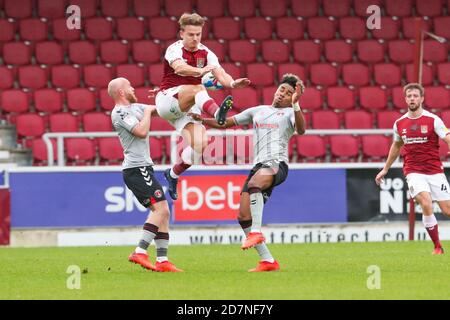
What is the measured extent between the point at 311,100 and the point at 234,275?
11.0m

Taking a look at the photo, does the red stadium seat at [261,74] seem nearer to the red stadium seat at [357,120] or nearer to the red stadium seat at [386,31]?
the red stadium seat at [357,120]

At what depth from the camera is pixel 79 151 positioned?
20297 mm

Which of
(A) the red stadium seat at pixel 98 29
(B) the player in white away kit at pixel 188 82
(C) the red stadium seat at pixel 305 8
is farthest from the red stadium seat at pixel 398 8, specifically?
(B) the player in white away kit at pixel 188 82

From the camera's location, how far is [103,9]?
2420cm

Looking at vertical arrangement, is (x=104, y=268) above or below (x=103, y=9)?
below

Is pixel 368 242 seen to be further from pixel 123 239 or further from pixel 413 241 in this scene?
pixel 123 239

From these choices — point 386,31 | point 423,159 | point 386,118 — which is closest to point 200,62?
point 423,159

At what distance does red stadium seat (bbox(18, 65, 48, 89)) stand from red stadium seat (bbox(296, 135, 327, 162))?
511 cm

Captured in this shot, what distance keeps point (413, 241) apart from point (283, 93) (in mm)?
6707

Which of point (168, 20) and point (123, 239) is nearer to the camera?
point (123, 239)

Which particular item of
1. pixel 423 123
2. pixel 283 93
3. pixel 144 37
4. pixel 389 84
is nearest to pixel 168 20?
pixel 144 37

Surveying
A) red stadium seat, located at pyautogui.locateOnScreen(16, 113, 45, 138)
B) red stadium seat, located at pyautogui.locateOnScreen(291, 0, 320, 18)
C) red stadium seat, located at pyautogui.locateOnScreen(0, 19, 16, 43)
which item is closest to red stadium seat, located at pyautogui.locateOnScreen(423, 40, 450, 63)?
red stadium seat, located at pyautogui.locateOnScreen(291, 0, 320, 18)

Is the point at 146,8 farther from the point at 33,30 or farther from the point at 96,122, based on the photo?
the point at 96,122

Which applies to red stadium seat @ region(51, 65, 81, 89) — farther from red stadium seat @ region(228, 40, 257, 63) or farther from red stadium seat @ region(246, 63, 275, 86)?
red stadium seat @ region(246, 63, 275, 86)
